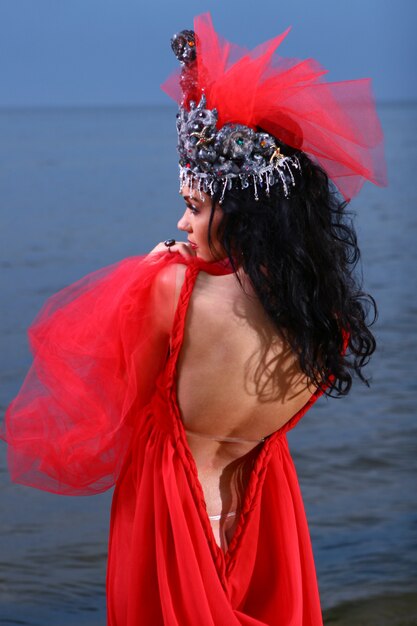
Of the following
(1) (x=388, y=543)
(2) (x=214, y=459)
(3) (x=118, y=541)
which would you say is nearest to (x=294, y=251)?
(2) (x=214, y=459)

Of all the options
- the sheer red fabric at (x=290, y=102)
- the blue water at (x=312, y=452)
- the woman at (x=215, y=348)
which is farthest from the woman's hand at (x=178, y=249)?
the blue water at (x=312, y=452)

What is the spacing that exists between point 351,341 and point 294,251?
227 millimetres

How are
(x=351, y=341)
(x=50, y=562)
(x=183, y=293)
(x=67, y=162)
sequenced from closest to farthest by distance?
(x=183, y=293), (x=351, y=341), (x=50, y=562), (x=67, y=162)

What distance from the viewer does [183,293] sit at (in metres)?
1.61

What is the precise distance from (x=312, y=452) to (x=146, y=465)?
2.30 metres

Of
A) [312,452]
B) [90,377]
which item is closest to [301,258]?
[90,377]

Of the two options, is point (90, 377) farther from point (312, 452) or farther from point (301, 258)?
point (312, 452)

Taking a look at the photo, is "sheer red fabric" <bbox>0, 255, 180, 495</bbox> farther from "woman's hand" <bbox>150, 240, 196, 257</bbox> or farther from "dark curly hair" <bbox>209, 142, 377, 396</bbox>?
"dark curly hair" <bbox>209, 142, 377, 396</bbox>

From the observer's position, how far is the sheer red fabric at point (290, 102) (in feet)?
5.38

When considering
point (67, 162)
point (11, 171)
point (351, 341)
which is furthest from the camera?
point (67, 162)

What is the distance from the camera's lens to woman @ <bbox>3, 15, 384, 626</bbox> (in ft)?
5.37

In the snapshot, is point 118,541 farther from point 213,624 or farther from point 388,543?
point 388,543

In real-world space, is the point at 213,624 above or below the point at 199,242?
below

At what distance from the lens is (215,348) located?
164cm
